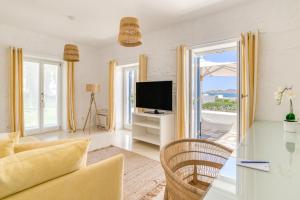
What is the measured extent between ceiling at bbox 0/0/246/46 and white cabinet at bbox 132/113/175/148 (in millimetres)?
2026

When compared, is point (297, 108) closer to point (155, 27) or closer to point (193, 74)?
point (193, 74)

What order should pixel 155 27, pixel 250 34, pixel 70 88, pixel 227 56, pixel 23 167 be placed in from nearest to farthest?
pixel 23 167, pixel 250 34, pixel 227 56, pixel 155 27, pixel 70 88

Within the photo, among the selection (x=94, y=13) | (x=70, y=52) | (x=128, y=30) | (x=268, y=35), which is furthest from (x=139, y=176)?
(x=94, y=13)

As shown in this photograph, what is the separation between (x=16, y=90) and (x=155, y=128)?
3464 millimetres

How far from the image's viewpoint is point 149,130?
4312mm

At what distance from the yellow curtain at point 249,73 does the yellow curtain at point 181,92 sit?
107 centimetres

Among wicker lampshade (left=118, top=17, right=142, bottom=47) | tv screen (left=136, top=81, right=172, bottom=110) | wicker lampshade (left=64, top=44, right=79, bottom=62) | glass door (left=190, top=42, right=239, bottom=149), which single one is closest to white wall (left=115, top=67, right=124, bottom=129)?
tv screen (left=136, top=81, right=172, bottom=110)

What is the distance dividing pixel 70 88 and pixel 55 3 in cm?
263

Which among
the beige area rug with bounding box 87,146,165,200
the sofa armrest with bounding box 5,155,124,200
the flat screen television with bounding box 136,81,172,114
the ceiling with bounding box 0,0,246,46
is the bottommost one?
the beige area rug with bounding box 87,146,165,200

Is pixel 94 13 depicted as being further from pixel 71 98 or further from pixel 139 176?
pixel 139 176

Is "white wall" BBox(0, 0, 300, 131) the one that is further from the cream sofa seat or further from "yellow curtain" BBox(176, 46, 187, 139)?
the cream sofa seat

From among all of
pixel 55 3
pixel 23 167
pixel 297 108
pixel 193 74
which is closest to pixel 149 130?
pixel 193 74

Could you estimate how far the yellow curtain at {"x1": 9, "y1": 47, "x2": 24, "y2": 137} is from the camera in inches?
158

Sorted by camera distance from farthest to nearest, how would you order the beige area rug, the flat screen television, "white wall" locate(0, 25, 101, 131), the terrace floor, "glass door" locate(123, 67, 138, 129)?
"glass door" locate(123, 67, 138, 129) → "white wall" locate(0, 25, 101, 131) → the terrace floor → the flat screen television → the beige area rug
